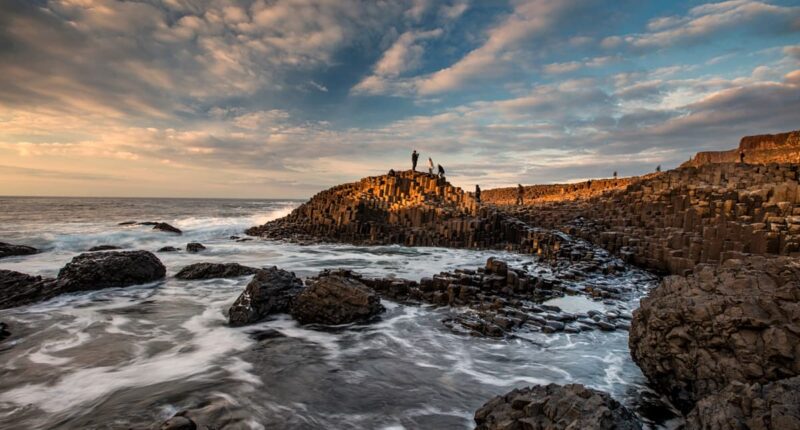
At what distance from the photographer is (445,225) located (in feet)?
Answer: 68.0

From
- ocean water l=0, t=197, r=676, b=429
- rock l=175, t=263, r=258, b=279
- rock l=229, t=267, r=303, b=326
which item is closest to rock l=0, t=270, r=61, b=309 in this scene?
ocean water l=0, t=197, r=676, b=429

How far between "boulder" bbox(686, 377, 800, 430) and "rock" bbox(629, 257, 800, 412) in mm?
1088

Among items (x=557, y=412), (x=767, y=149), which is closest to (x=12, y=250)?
(x=557, y=412)

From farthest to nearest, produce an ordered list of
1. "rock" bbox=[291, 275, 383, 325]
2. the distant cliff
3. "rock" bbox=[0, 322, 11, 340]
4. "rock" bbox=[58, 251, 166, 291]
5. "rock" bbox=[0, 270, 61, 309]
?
the distant cliff, "rock" bbox=[58, 251, 166, 291], "rock" bbox=[0, 270, 61, 309], "rock" bbox=[291, 275, 383, 325], "rock" bbox=[0, 322, 11, 340]

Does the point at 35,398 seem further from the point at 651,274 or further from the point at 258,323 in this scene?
the point at 651,274

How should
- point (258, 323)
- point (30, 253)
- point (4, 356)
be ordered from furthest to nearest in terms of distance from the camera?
1. point (30, 253)
2. point (258, 323)
3. point (4, 356)

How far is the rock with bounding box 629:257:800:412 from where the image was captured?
4090 mm

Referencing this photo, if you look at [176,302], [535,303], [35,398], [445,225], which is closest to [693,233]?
[535,303]

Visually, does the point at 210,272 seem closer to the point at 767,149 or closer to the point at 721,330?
the point at 721,330

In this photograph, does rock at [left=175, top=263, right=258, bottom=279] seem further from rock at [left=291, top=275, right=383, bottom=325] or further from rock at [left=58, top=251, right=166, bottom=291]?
rock at [left=291, top=275, right=383, bottom=325]

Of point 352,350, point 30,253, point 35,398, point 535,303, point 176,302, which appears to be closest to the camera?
point 35,398

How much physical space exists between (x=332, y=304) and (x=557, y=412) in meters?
5.60

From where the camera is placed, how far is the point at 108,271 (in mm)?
11023

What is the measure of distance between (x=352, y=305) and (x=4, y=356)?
19.4 ft
